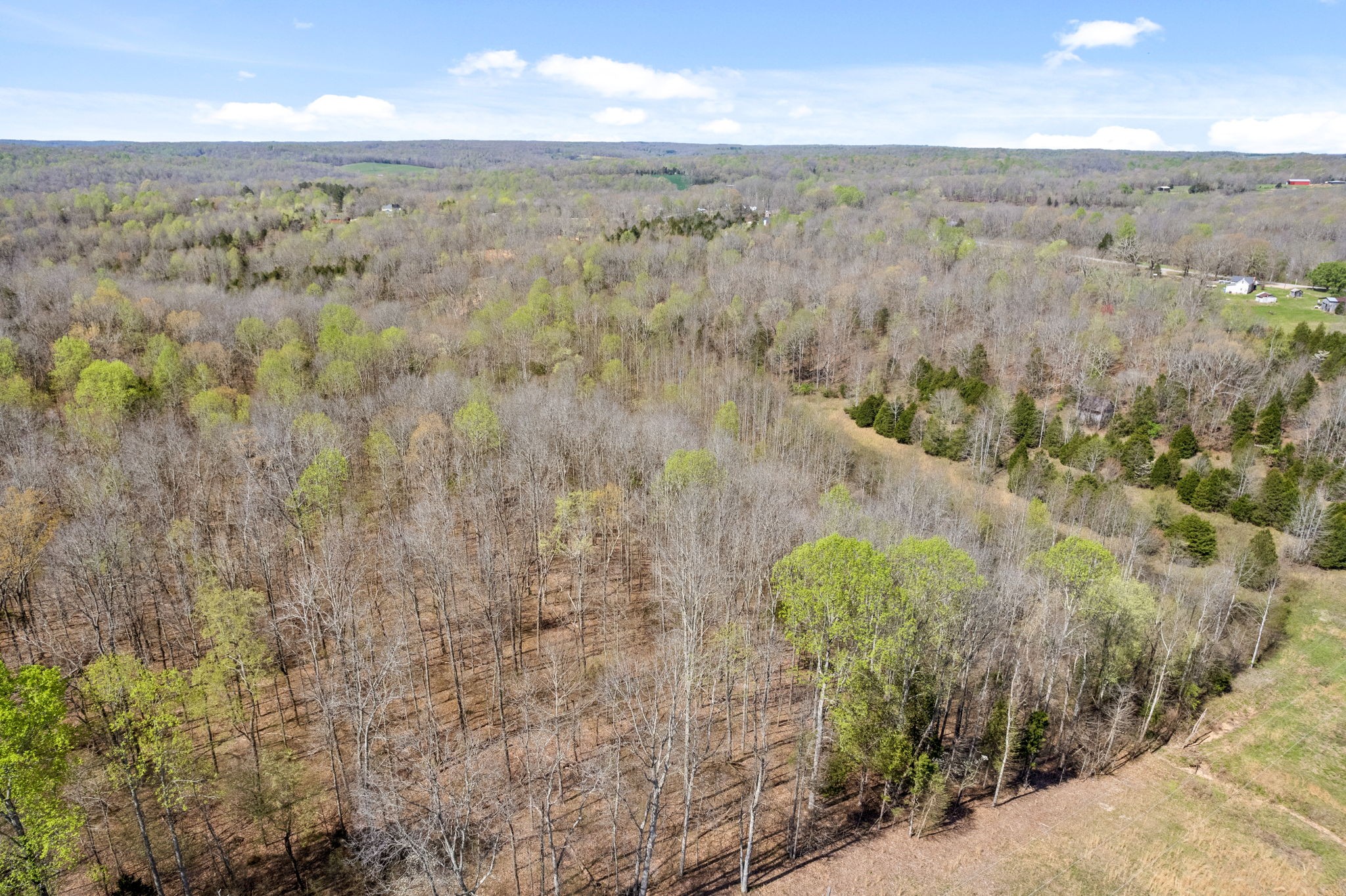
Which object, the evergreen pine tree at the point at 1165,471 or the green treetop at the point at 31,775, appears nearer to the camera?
the green treetop at the point at 31,775

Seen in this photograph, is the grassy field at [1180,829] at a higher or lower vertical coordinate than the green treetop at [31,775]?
lower

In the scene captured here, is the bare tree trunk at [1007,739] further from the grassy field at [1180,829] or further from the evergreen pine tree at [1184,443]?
the evergreen pine tree at [1184,443]

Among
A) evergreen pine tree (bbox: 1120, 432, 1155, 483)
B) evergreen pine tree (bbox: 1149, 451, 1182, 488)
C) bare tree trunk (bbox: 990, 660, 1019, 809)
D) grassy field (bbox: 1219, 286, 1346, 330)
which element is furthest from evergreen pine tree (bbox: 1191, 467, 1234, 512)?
bare tree trunk (bbox: 990, 660, 1019, 809)

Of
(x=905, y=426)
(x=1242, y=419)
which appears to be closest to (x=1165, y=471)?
(x=1242, y=419)

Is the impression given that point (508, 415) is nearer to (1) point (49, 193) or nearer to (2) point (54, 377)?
(2) point (54, 377)

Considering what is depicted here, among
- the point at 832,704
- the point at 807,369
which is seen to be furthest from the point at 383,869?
the point at 807,369

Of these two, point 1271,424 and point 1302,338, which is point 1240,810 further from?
point 1302,338

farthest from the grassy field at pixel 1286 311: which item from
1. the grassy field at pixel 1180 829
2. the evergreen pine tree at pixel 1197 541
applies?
the grassy field at pixel 1180 829
